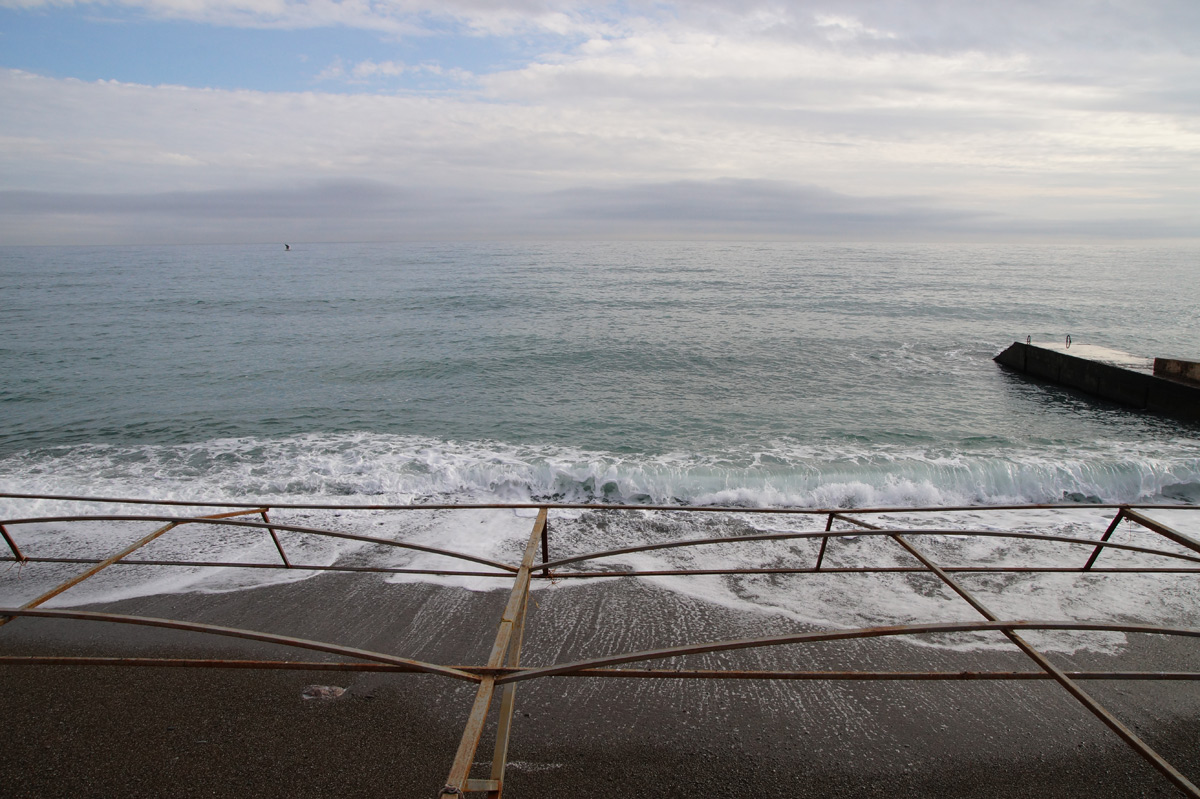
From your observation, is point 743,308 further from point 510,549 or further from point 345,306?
point 510,549

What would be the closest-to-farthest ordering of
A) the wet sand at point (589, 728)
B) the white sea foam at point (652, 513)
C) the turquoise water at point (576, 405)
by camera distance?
the wet sand at point (589, 728) → the white sea foam at point (652, 513) → the turquoise water at point (576, 405)

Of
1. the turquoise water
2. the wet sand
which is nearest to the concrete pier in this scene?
the turquoise water

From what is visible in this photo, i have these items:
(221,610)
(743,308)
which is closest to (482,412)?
(221,610)

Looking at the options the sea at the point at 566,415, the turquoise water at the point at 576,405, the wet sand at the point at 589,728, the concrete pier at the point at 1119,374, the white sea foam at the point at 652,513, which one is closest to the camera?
the wet sand at the point at 589,728

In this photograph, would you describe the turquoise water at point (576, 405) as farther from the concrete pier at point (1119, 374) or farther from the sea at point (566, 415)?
the concrete pier at point (1119, 374)

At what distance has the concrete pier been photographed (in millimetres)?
15562

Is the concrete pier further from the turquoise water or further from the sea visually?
the sea

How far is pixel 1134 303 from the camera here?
1628 inches

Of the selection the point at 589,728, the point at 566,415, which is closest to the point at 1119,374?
the point at 566,415

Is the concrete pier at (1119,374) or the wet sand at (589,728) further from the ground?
the concrete pier at (1119,374)

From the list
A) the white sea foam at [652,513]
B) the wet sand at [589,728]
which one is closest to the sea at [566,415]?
the white sea foam at [652,513]

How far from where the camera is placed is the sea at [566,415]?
1139cm

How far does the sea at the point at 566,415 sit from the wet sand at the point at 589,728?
1565mm

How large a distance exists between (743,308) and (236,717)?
3547cm
